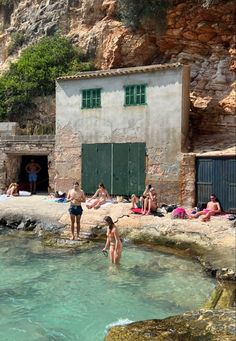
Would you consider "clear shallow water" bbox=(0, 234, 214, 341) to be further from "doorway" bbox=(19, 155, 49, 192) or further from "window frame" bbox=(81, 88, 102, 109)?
"doorway" bbox=(19, 155, 49, 192)

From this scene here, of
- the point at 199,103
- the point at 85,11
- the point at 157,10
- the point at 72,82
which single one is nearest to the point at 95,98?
the point at 72,82

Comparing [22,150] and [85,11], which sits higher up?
[85,11]

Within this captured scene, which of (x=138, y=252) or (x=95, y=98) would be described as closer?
(x=138, y=252)

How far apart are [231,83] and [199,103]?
7.58ft

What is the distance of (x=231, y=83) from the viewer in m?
24.0

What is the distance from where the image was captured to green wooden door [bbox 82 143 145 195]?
19219 mm

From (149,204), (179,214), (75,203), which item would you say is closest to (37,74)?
(149,204)

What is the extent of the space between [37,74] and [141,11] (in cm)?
785

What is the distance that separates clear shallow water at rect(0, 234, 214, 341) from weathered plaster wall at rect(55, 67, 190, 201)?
5.77 m

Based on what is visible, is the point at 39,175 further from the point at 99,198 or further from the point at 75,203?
the point at 75,203

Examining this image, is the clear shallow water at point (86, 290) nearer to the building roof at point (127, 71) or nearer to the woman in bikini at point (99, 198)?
the woman in bikini at point (99, 198)

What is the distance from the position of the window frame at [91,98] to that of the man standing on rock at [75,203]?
6916 mm

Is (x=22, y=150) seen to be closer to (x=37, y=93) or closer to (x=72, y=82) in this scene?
(x=72, y=82)

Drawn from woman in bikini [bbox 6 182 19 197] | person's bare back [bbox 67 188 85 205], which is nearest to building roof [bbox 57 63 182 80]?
woman in bikini [bbox 6 182 19 197]
